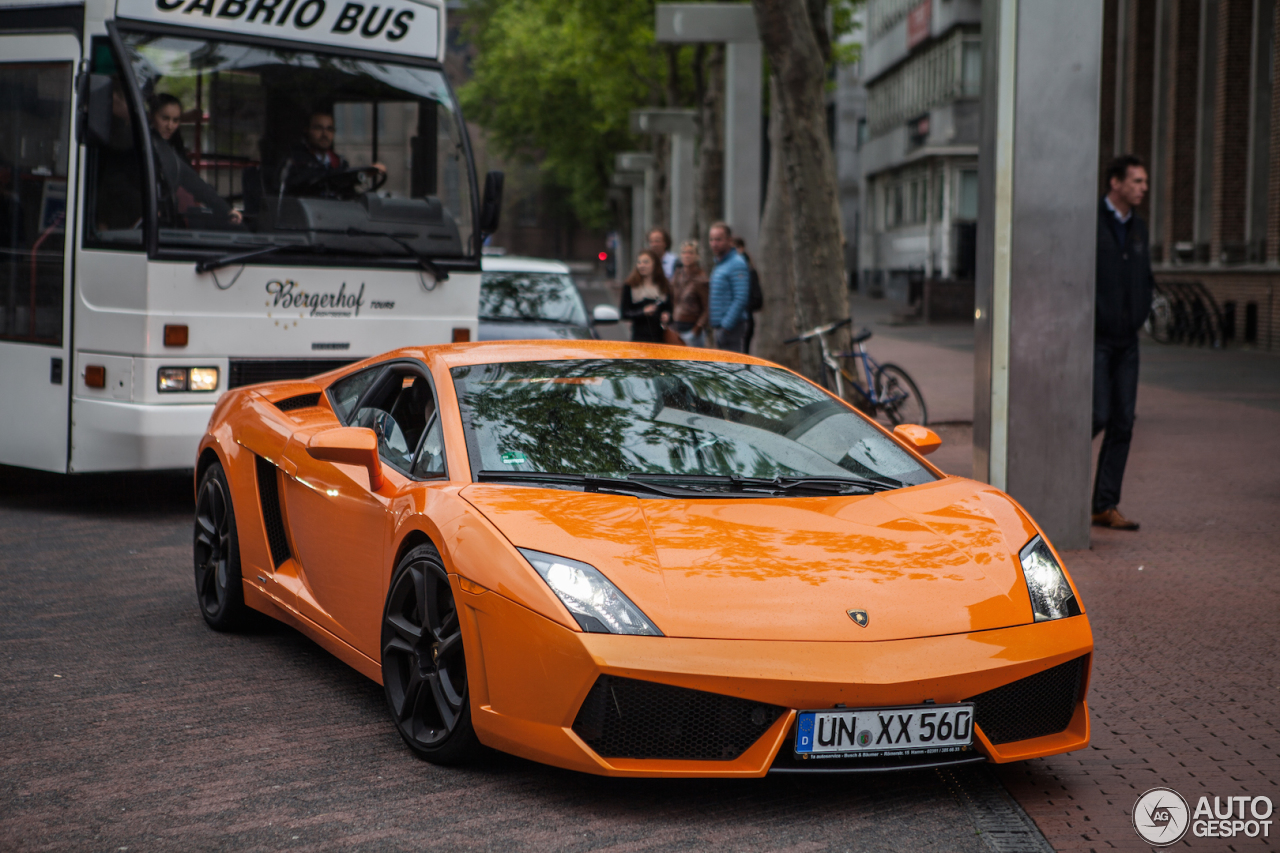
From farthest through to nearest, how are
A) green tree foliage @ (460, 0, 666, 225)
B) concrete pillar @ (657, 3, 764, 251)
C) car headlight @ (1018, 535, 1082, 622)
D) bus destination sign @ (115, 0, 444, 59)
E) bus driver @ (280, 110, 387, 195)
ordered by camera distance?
green tree foliage @ (460, 0, 666, 225) → concrete pillar @ (657, 3, 764, 251) → bus driver @ (280, 110, 387, 195) → bus destination sign @ (115, 0, 444, 59) → car headlight @ (1018, 535, 1082, 622)

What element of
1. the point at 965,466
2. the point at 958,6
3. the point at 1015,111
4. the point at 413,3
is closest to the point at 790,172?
the point at 965,466

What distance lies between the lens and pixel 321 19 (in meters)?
9.95

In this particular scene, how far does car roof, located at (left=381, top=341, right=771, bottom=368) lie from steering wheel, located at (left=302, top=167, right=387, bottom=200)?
4.25 metres

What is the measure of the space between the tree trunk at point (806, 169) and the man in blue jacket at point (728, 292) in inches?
27.4

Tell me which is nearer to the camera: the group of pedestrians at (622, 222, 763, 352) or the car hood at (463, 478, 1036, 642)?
the car hood at (463, 478, 1036, 642)

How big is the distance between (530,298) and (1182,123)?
22.2 m

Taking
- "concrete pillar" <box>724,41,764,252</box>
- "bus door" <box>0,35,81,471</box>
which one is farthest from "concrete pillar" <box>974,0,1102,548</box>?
"concrete pillar" <box>724,41,764,252</box>

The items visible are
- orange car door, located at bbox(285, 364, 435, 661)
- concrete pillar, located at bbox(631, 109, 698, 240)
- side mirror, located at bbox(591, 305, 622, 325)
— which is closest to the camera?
orange car door, located at bbox(285, 364, 435, 661)

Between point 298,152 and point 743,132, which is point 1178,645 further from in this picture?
point 743,132

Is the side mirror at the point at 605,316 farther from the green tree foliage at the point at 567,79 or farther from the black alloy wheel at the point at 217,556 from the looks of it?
the green tree foliage at the point at 567,79

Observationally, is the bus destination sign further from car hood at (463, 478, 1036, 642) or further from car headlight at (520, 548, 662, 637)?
car headlight at (520, 548, 662, 637)

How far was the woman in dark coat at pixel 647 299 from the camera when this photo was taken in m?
16.9

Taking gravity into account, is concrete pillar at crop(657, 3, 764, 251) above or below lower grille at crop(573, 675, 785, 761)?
above

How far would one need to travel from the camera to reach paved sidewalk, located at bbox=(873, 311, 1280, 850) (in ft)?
14.3
